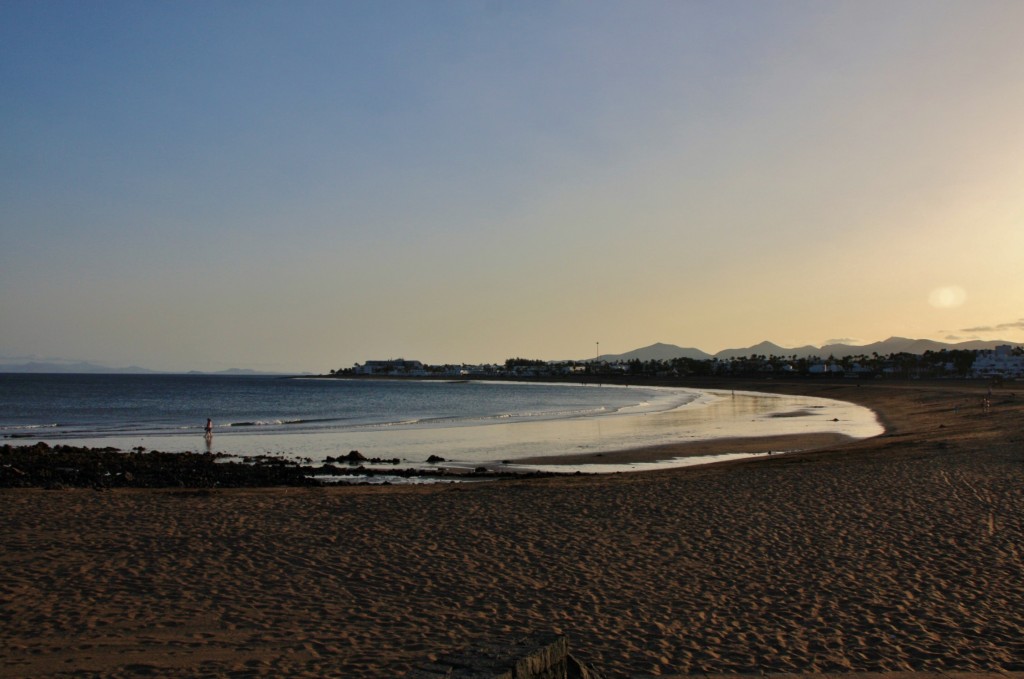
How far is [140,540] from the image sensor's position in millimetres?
11484

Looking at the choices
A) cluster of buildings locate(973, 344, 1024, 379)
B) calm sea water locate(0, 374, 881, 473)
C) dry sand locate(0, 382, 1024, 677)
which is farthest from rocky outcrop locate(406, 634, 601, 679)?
cluster of buildings locate(973, 344, 1024, 379)

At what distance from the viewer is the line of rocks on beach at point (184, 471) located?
19844 mm

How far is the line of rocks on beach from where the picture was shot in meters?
19.8

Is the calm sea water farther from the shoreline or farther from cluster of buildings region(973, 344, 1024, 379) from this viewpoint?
cluster of buildings region(973, 344, 1024, 379)

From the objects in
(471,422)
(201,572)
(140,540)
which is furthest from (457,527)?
(471,422)

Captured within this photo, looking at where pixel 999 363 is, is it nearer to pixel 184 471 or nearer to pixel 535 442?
pixel 535 442

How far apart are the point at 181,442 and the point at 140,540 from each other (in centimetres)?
2529

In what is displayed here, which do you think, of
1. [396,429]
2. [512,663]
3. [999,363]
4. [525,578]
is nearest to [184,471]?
[525,578]

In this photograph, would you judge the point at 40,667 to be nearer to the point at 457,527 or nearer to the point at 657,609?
the point at 657,609

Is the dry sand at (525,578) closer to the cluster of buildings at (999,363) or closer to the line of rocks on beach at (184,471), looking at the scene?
the line of rocks on beach at (184,471)

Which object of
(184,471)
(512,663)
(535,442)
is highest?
(512,663)

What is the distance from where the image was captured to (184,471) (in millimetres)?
22266

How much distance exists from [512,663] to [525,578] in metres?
4.81

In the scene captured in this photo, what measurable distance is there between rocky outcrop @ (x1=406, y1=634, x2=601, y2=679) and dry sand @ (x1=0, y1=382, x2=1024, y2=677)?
1486 millimetres
